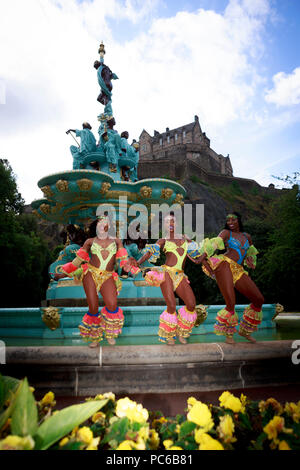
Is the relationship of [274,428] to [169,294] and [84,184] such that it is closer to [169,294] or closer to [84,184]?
[169,294]

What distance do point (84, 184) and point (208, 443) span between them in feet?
22.5

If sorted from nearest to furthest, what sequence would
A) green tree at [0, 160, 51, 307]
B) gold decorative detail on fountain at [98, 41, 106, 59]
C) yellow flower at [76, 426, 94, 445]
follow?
yellow flower at [76, 426, 94, 445] < gold decorative detail on fountain at [98, 41, 106, 59] < green tree at [0, 160, 51, 307]

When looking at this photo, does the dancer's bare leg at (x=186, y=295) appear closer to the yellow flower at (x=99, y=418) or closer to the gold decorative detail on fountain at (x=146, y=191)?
the yellow flower at (x=99, y=418)

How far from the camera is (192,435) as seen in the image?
4.55 ft

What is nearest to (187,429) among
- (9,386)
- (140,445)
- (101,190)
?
(140,445)

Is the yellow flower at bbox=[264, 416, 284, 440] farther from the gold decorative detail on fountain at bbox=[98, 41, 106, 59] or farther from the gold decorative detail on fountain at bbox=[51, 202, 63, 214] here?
the gold decorative detail on fountain at bbox=[98, 41, 106, 59]

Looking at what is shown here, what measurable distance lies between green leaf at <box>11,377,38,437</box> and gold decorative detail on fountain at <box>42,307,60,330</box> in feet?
14.9

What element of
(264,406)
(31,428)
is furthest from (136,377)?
(31,428)

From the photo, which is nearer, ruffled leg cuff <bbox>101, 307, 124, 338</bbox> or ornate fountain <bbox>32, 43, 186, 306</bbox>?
ruffled leg cuff <bbox>101, 307, 124, 338</bbox>

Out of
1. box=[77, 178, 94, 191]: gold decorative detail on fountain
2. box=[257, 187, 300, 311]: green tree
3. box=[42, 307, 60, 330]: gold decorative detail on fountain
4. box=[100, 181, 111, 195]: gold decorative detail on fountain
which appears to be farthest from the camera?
box=[257, 187, 300, 311]: green tree

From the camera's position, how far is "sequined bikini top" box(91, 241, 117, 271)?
4.75 m

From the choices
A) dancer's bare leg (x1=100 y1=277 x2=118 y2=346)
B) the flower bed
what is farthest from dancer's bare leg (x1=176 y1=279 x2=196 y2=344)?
the flower bed

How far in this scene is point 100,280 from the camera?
185 inches
